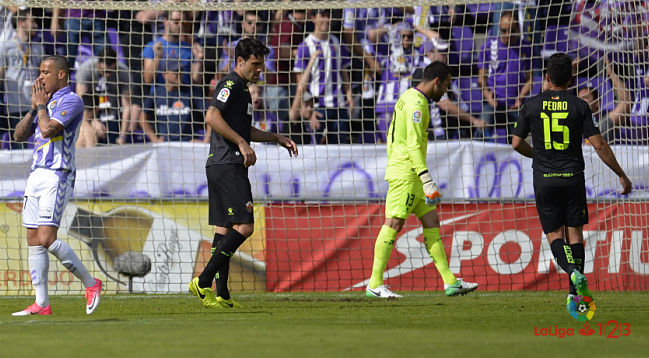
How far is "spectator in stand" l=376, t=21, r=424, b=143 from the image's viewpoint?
1284 cm

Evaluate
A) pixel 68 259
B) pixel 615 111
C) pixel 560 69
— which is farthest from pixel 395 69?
pixel 68 259

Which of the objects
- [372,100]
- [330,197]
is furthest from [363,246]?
[372,100]

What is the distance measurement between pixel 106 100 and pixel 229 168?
17.8ft

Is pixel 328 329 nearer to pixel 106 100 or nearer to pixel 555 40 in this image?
pixel 106 100

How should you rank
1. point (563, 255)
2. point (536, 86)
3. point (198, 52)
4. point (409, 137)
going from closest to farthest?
point (563, 255)
point (409, 137)
point (536, 86)
point (198, 52)

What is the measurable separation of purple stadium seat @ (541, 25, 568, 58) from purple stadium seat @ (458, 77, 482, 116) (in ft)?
3.17

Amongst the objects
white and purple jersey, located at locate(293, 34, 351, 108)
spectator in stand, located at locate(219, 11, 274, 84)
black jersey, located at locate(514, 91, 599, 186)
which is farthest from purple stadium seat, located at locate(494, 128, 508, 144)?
black jersey, located at locate(514, 91, 599, 186)

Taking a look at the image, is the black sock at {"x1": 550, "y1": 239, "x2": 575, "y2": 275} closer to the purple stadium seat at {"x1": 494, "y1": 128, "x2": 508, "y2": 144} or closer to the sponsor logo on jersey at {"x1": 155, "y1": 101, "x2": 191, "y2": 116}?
the purple stadium seat at {"x1": 494, "y1": 128, "x2": 508, "y2": 144}

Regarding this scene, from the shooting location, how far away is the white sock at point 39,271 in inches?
286

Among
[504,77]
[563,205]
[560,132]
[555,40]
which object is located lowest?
[563,205]

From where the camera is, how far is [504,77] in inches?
494

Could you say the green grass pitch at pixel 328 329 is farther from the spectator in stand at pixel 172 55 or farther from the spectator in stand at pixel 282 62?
the spectator in stand at pixel 172 55

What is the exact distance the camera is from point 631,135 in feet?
38.0

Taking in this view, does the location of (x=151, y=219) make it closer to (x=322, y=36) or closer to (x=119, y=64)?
(x=119, y=64)
